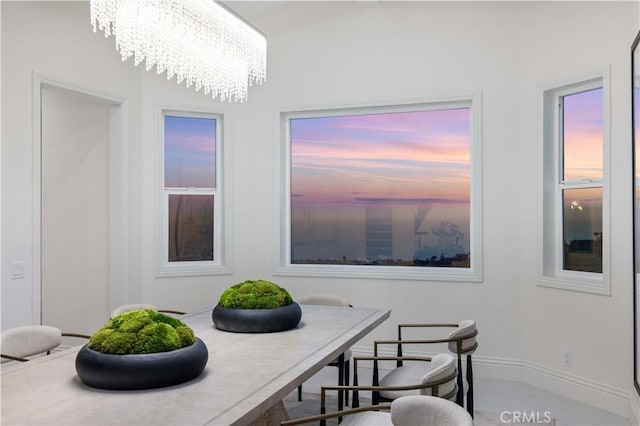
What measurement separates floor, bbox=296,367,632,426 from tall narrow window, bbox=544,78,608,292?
2.79 ft

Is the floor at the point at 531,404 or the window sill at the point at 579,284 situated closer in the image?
the floor at the point at 531,404

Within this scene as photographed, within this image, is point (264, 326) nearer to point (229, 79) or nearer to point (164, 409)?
point (164, 409)

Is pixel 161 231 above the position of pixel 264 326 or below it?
above

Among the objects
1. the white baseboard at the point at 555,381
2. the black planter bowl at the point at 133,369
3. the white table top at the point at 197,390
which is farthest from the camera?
the white baseboard at the point at 555,381

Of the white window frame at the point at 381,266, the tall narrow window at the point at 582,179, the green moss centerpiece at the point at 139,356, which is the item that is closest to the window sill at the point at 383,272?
the white window frame at the point at 381,266

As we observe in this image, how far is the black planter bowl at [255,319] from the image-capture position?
3.02 m

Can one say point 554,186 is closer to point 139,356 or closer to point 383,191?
point 383,191

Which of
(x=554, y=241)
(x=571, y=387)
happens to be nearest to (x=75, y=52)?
(x=554, y=241)

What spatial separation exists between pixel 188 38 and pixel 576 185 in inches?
121

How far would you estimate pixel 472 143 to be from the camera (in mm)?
4859

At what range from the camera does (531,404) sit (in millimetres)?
3975

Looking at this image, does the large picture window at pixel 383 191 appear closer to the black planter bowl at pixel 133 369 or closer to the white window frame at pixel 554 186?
the white window frame at pixel 554 186

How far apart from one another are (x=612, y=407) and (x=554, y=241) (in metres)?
1.29

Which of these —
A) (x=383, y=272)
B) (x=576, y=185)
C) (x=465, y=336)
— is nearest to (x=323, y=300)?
(x=383, y=272)
